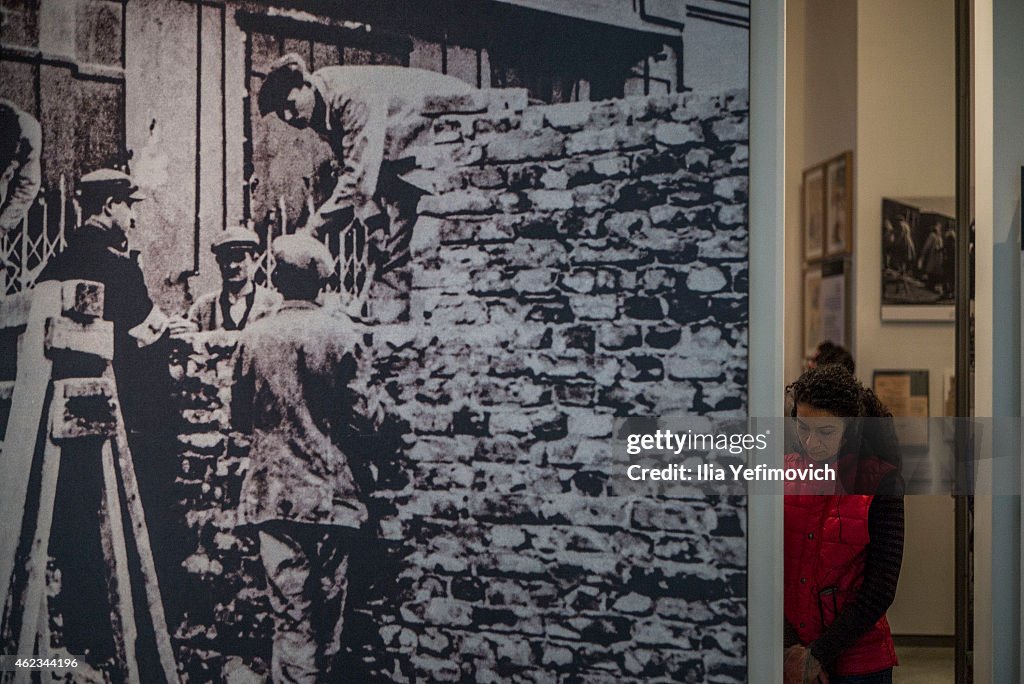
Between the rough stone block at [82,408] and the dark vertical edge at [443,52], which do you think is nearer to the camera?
the dark vertical edge at [443,52]

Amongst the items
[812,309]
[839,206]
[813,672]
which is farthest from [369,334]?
[812,309]

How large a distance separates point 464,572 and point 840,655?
0.95 m

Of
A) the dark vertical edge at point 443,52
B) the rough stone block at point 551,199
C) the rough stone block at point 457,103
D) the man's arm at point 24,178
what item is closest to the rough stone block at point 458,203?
the rough stone block at point 551,199

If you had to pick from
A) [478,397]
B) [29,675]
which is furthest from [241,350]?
[29,675]

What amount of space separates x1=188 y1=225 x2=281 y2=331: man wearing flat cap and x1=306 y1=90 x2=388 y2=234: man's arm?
21cm

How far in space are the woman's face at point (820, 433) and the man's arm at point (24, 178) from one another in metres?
2.15

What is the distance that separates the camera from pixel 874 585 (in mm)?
2051

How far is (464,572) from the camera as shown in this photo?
2180 millimetres

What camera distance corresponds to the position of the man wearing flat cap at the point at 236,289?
7.47 feet

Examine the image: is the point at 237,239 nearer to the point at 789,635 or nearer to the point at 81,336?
the point at 81,336

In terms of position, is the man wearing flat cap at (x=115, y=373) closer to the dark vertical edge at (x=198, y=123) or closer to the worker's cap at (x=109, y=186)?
the worker's cap at (x=109, y=186)

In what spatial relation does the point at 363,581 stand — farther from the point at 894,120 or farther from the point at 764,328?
the point at 894,120

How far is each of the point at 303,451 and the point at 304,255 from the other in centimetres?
52

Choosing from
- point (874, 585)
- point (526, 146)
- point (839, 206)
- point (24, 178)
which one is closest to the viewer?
point (874, 585)
